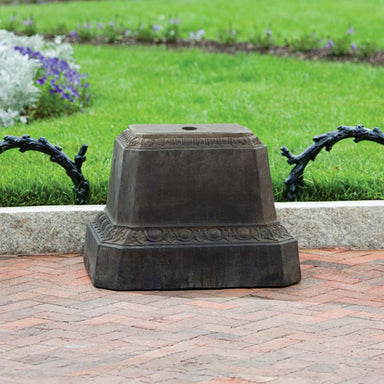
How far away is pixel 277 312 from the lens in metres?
4.84

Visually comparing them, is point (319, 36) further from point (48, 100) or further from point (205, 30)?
point (48, 100)

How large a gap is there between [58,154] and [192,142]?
131 centimetres

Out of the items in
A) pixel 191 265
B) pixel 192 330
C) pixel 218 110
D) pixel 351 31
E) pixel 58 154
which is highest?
pixel 351 31

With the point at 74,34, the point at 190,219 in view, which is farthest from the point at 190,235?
the point at 74,34

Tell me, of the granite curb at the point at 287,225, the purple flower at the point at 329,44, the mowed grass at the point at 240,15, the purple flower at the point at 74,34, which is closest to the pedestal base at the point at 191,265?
the granite curb at the point at 287,225

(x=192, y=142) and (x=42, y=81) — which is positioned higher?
(x=42, y=81)

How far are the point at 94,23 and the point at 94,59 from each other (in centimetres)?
279

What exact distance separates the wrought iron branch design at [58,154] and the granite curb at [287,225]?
0.22 metres

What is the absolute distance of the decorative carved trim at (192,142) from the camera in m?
5.27

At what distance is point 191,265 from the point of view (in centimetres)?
528

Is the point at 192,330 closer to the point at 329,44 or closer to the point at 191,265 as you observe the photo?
the point at 191,265

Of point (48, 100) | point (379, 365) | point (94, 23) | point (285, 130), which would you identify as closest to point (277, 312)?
point (379, 365)

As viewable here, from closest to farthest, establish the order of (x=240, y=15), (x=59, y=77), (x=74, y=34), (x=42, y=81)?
(x=42, y=81), (x=59, y=77), (x=74, y=34), (x=240, y=15)

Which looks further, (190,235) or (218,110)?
(218,110)
